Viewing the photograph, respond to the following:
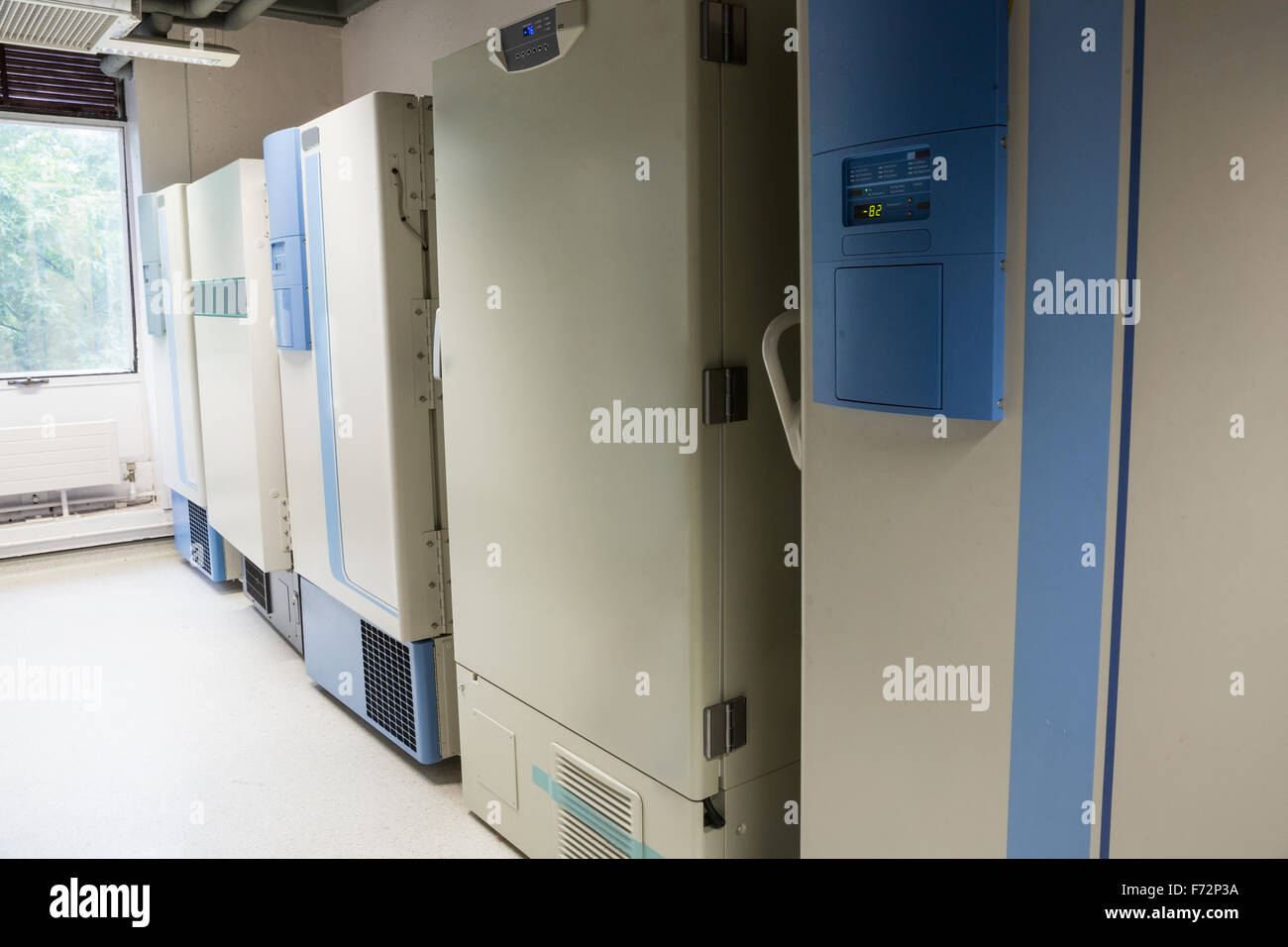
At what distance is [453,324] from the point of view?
2.56 meters

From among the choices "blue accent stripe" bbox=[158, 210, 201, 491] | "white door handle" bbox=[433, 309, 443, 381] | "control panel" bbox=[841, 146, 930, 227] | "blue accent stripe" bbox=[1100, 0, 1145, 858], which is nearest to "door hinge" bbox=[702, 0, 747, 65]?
"control panel" bbox=[841, 146, 930, 227]

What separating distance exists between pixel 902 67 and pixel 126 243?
19.0 ft

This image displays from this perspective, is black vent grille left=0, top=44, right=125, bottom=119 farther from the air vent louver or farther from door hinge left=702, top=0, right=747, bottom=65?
door hinge left=702, top=0, right=747, bottom=65

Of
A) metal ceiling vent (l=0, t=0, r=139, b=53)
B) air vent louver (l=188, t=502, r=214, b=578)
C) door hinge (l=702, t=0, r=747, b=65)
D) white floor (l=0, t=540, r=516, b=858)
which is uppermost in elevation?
metal ceiling vent (l=0, t=0, r=139, b=53)

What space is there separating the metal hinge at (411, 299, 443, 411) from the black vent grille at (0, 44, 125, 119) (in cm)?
398

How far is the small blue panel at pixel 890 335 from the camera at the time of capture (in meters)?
1.41

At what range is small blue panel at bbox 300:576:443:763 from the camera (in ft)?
9.83

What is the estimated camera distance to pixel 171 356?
17.0 ft

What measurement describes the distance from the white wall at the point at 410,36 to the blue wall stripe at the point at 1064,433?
3.17 m

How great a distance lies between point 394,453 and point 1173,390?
217 cm

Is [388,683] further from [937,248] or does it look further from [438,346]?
[937,248]

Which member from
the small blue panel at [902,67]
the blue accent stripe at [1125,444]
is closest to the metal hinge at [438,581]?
the small blue panel at [902,67]

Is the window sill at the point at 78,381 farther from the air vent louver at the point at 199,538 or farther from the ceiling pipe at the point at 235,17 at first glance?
the ceiling pipe at the point at 235,17
